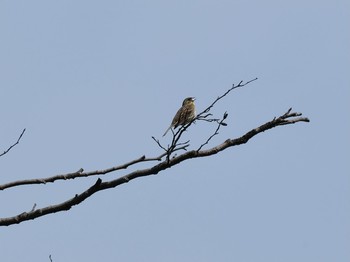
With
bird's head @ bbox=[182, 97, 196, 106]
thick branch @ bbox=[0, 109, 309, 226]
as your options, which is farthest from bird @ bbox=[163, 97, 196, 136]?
thick branch @ bbox=[0, 109, 309, 226]

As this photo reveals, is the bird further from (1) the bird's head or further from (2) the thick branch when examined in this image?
(2) the thick branch

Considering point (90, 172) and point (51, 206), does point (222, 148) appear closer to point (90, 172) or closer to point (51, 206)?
point (90, 172)

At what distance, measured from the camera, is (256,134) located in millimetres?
5328

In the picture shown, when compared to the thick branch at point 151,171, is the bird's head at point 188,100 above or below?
above

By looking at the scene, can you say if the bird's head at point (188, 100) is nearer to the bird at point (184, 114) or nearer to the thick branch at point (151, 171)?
the bird at point (184, 114)

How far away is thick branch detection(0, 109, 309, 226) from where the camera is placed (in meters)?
4.81

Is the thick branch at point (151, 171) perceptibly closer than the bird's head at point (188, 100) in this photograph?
Yes

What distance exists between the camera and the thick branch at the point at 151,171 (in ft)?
15.8

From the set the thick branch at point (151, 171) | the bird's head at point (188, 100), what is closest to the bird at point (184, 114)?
the bird's head at point (188, 100)

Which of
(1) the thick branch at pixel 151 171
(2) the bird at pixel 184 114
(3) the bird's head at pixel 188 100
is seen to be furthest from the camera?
(3) the bird's head at pixel 188 100

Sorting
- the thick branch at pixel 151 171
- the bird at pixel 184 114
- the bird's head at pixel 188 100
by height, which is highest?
the bird's head at pixel 188 100

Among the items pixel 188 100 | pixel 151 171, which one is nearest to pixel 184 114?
pixel 188 100

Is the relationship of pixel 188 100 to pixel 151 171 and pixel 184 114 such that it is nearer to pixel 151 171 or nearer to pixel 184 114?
pixel 184 114

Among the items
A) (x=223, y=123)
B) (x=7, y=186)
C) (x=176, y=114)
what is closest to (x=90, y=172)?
(x=7, y=186)
